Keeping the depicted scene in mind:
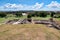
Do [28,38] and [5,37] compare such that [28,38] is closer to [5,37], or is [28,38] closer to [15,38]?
[15,38]

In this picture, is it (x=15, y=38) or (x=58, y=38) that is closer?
(x=15, y=38)

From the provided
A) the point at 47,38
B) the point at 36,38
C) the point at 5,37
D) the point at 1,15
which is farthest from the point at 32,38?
the point at 1,15

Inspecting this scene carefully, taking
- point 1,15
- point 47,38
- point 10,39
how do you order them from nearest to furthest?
point 10,39
point 47,38
point 1,15

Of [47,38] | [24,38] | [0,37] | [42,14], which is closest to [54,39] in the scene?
[47,38]

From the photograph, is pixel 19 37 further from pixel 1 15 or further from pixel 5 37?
pixel 1 15

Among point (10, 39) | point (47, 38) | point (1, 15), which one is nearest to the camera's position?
point (10, 39)

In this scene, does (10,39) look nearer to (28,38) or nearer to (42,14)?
(28,38)

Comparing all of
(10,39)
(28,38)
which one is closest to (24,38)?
(28,38)

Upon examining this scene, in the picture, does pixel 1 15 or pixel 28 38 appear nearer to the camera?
pixel 28 38
